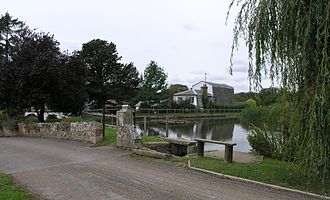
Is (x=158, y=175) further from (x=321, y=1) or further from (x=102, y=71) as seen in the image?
(x=102, y=71)

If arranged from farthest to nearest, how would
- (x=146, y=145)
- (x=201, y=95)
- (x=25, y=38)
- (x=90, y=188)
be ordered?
1. (x=201, y=95)
2. (x=25, y=38)
3. (x=146, y=145)
4. (x=90, y=188)

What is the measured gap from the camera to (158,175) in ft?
27.2

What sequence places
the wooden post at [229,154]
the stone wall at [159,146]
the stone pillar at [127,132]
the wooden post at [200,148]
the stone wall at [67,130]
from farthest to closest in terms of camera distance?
the stone wall at [67,130], the stone wall at [159,146], the stone pillar at [127,132], the wooden post at [200,148], the wooden post at [229,154]

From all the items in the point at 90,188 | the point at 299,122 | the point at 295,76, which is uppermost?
the point at 295,76

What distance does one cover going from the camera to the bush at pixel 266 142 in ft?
36.0

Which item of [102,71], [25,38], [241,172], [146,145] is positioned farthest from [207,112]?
[241,172]

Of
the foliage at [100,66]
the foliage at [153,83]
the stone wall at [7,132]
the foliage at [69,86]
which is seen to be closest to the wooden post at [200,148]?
the foliage at [69,86]

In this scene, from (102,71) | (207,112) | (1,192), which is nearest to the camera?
(1,192)

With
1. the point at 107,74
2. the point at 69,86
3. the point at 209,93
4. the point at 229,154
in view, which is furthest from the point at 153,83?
the point at 229,154

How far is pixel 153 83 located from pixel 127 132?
4021 centimetres

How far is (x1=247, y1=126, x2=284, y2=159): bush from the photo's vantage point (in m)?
11.0

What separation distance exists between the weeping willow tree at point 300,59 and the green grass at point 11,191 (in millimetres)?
4747

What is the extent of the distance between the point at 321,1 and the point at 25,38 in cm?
1881

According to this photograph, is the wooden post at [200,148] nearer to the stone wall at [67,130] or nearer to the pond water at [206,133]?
the stone wall at [67,130]
